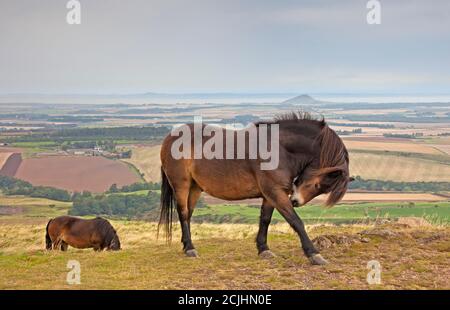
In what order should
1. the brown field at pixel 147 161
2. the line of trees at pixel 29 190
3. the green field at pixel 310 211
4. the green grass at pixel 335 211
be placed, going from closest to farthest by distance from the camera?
the green field at pixel 310 211 → the green grass at pixel 335 211 → the line of trees at pixel 29 190 → the brown field at pixel 147 161

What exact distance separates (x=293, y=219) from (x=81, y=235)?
769 cm

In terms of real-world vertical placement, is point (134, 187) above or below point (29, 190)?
above

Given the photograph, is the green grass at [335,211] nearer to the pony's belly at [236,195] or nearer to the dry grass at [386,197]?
the dry grass at [386,197]

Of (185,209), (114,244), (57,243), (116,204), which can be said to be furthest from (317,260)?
(116,204)

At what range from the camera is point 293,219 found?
950 centimetres

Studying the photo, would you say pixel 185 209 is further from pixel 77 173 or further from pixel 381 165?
pixel 381 165

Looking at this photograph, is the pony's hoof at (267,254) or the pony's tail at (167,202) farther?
the pony's tail at (167,202)

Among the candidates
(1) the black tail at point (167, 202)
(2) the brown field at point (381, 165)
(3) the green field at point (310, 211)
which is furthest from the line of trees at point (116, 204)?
(1) the black tail at point (167, 202)

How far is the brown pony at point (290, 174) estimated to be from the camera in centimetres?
957

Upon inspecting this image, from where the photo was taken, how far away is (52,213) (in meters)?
39.5

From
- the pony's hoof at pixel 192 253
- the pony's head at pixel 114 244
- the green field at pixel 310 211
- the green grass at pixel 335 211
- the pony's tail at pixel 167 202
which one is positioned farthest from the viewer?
the green grass at pixel 335 211

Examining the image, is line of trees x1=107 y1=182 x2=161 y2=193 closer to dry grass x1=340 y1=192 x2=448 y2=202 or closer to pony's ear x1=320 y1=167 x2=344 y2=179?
dry grass x1=340 y1=192 x2=448 y2=202

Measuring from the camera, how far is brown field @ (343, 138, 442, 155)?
59.7 meters
